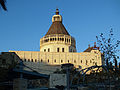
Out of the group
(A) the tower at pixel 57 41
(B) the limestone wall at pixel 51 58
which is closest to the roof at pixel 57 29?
(A) the tower at pixel 57 41

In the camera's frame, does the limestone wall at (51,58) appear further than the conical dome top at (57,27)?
No

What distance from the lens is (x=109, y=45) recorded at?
17.1m

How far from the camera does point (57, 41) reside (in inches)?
3027

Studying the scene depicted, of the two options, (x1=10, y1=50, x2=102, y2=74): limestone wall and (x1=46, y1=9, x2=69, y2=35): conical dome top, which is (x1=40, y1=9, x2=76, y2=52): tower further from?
(x1=10, y1=50, x2=102, y2=74): limestone wall

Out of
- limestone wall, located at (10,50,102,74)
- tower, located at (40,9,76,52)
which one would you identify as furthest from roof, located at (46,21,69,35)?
limestone wall, located at (10,50,102,74)

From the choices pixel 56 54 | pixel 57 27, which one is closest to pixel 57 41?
pixel 57 27

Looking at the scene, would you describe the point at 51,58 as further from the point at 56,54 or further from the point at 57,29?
the point at 57,29

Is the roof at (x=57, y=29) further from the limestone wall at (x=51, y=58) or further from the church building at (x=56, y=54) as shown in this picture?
the limestone wall at (x=51, y=58)

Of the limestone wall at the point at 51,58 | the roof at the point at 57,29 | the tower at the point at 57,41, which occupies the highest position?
the roof at the point at 57,29

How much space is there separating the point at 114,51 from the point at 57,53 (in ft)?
180

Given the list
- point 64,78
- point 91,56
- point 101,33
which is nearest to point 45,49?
point 91,56

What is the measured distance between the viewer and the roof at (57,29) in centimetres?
7956

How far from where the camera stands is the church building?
6900 cm

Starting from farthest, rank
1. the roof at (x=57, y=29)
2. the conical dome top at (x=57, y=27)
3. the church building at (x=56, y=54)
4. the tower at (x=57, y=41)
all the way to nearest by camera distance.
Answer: the conical dome top at (x=57, y=27)
the roof at (x=57, y=29)
the tower at (x=57, y=41)
the church building at (x=56, y=54)
